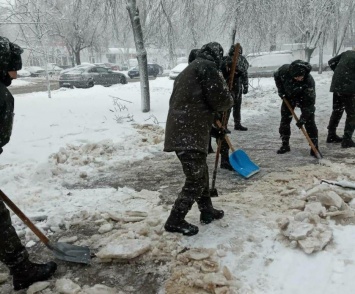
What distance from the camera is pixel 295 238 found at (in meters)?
2.86

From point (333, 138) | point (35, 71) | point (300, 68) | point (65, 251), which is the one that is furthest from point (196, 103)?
point (35, 71)

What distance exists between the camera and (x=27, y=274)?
2611 mm

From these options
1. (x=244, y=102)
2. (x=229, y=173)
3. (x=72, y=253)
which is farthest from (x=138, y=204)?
(x=244, y=102)

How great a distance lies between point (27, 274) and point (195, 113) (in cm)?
178

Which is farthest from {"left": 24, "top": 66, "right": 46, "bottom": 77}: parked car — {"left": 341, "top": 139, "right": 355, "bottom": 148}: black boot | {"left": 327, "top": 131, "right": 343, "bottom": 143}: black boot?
{"left": 341, "top": 139, "right": 355, "bottom": 148}: black boot

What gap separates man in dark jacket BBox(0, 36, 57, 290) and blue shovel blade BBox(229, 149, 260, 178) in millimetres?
2857

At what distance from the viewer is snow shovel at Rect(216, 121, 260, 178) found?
15.7 feet

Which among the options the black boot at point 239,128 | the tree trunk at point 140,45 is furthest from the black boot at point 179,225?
the tree trunk at point 140,45

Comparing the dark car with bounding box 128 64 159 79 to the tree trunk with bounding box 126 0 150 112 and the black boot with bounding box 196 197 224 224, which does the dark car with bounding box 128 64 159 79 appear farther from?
the black boot with bounding box 196 197 224 224

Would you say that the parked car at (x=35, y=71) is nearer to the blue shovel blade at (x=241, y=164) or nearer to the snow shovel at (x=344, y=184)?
the blue shovel blade at (x=241, y=164)

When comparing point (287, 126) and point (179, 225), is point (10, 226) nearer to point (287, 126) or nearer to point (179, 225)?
point (179, 225)

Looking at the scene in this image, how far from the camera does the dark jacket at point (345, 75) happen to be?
18.2 feet

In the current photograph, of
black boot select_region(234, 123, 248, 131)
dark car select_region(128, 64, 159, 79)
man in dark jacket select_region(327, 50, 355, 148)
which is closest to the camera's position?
man in dark jacket select_region(327, 50, 355, 148)

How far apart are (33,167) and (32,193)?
0.88 meters
